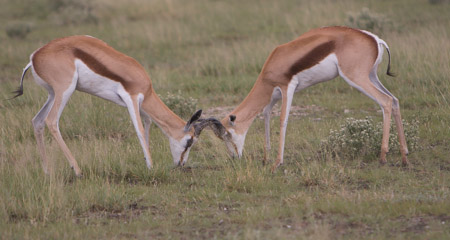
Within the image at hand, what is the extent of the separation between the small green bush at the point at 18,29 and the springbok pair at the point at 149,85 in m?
9.42

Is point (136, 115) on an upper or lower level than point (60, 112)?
lower

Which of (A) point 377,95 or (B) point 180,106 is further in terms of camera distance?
(B) point 180,106

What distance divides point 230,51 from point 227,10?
463 centimetres

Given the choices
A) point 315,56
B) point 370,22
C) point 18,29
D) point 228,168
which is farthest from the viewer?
point 18,29

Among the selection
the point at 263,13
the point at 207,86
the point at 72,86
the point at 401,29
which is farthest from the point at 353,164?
the point at 263,13

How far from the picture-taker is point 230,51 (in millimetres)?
13336

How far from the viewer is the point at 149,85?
714cm

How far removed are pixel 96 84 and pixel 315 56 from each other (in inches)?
103

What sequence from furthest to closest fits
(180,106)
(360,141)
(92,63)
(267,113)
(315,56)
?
(180,106) < (267,113) < (360,141) < (315,56) < (92,63)

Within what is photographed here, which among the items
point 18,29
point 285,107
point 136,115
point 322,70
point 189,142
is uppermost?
point 18,29

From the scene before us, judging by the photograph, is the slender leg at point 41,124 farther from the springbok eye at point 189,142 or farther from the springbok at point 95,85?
the springbok eye at point 189,142

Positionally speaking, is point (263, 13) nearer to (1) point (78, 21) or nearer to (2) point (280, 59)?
(1) point (78, 21)

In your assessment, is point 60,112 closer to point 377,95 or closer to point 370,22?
point 377,95

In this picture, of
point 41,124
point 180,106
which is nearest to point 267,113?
point 180,106
